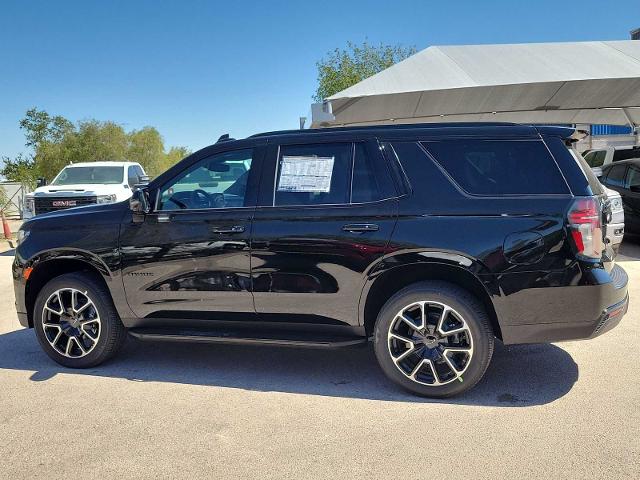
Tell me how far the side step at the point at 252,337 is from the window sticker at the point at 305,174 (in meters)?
1.06

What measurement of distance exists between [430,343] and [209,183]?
81.8 inches

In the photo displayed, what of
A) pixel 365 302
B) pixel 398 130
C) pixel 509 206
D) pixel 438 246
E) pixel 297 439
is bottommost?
pixel 297 439

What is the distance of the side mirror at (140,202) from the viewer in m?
4.20

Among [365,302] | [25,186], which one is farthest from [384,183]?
[25,186]

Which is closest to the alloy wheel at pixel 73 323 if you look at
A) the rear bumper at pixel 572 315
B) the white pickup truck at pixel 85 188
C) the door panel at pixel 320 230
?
the door panel at pixel 320 230

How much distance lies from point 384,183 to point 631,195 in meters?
7.98

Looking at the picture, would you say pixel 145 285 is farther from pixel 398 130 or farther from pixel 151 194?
pixel 398 130

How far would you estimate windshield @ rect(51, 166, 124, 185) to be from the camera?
13.1m

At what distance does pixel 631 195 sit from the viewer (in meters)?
9.88

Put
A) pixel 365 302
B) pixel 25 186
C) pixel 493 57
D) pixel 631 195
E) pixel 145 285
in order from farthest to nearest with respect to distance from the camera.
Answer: pixel 25 186 < pixel 493 57 < pixel 631 195 < pixel 145 285 < pixel 365 302

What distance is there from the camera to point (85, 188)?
12156mm

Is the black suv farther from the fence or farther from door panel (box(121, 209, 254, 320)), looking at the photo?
the fence

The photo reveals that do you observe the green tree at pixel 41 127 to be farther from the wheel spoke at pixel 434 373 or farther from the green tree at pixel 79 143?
the wheel spoke at pixel 434 373

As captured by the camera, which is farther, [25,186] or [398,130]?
[25,186]
